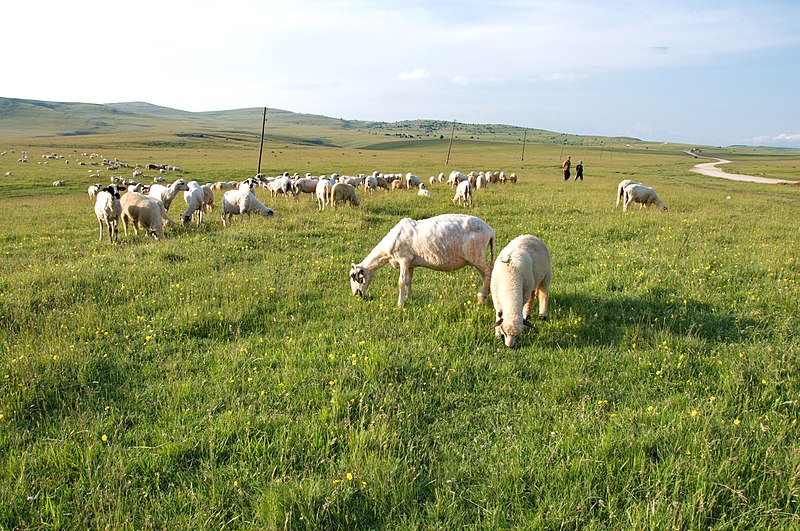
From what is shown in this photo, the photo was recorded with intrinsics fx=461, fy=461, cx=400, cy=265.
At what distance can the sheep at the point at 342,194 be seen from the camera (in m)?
21.2

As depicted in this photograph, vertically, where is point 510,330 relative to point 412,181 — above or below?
below

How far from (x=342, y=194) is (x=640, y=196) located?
44.1ft

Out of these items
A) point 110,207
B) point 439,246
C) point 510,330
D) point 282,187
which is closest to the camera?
point 510,330

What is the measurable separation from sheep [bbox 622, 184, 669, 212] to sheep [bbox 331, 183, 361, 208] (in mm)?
12163

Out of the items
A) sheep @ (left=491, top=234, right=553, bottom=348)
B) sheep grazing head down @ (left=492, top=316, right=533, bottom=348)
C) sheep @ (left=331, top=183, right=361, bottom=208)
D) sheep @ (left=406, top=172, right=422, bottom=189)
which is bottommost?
sheep grazing head down @ (left=492, top=316, right=533, bottom=348)

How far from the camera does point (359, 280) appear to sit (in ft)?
28.8

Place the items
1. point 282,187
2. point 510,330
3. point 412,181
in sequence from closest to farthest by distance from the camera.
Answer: point 510,330 → point 282,187 → point 412,181

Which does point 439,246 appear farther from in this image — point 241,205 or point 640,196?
point 640,196

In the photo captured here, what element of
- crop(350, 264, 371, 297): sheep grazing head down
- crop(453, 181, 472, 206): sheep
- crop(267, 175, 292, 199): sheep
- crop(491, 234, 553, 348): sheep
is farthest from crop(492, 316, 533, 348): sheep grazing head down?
crop(267, 175, 292, 199): sheep

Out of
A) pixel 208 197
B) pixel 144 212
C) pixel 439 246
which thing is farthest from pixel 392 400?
pixel 208 197

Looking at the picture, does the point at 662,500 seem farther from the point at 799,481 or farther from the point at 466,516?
the point at 466,516

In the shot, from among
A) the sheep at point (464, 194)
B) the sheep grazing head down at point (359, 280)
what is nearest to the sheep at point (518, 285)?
the sheep grazing head down at point (359, 280)

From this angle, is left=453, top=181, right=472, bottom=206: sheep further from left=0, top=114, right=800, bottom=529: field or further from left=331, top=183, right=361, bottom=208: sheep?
left=0, top=114, right=800, bottom=529: field

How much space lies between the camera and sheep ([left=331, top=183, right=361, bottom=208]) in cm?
2122
